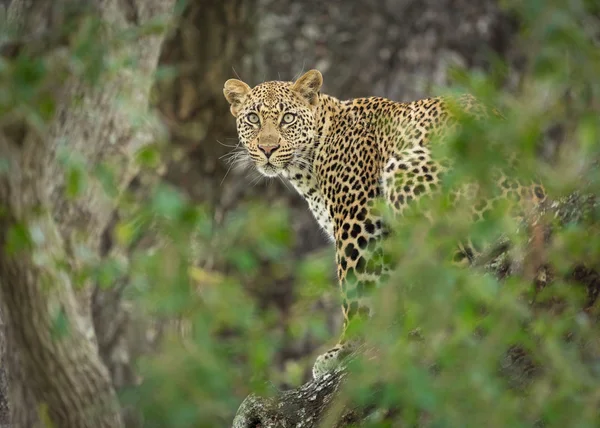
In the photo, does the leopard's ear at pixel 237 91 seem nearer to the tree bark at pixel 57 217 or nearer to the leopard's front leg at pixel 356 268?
the tree bark at pixel 57 217

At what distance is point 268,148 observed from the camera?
326 inches

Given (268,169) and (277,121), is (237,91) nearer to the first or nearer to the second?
(277,121)

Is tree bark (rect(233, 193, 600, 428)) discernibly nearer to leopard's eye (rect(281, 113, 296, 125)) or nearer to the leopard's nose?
the leopard's nose

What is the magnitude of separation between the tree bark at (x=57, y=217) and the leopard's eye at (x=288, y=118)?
1.03m

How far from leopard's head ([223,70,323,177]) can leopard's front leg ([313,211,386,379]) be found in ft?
1.99

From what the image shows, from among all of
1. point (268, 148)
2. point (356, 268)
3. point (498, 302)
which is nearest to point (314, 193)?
point (268, 148)

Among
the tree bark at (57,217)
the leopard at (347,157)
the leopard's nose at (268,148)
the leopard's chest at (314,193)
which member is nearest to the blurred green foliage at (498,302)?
the leopard at (347,157)

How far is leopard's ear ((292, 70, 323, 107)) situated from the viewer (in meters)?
8.59

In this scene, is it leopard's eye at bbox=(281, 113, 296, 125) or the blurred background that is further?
leopard's eye at bbox=(281, 113, 296, 125)

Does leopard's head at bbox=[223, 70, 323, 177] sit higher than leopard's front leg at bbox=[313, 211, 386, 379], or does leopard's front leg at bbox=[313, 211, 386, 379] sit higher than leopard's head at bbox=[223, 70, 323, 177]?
leopard's head at bbox=[223, 70, 323, 177]

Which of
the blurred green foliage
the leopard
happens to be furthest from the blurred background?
the leopard

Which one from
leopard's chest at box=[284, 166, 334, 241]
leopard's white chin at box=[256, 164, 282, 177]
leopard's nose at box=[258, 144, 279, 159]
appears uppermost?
leopard's nose at box=[258, 144, 279, 159]

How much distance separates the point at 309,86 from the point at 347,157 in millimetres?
539

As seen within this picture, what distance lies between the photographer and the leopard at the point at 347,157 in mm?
7980
